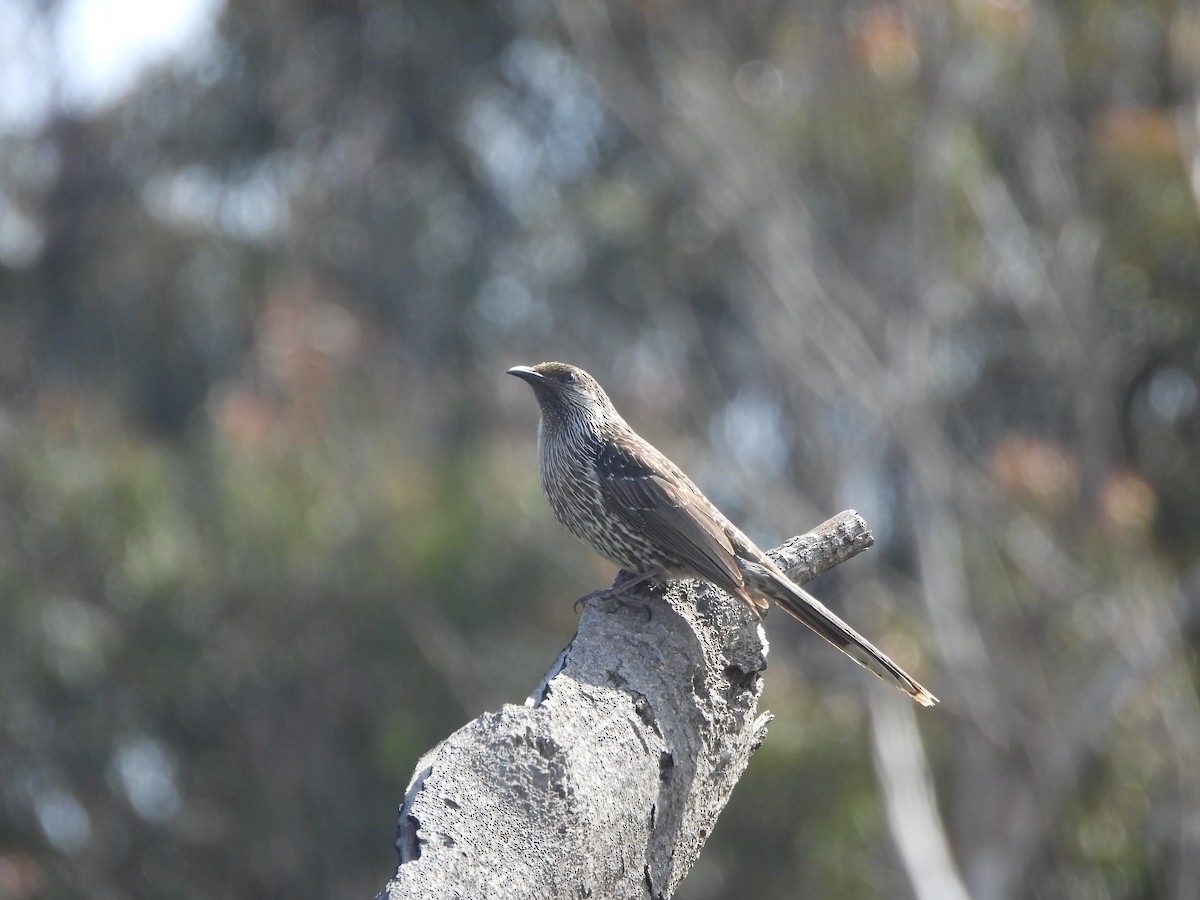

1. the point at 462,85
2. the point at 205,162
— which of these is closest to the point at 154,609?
the point at 205,162

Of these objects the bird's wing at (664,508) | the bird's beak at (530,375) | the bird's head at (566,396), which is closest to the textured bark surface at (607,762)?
the bird's wing at (664,508)

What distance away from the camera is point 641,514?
221 inches

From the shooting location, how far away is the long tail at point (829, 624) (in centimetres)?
493

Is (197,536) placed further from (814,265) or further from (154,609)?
(814,265)

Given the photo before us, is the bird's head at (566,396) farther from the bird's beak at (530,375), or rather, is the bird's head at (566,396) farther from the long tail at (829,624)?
the long tail at (829,624)

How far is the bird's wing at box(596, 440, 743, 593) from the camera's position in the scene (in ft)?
16.9

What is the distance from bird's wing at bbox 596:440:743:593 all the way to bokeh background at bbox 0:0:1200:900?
5.95 metres

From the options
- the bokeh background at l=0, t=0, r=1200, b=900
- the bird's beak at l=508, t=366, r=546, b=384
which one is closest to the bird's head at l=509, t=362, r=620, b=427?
the bird's beak at l=508, t=366, r=546, b=384

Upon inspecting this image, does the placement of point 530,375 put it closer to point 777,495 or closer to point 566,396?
point 566,396

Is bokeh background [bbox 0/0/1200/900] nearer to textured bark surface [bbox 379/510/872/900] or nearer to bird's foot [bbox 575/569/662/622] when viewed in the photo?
bird's foot [bbox 575/569/662/622]

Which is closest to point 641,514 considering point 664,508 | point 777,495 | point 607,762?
point 664,508

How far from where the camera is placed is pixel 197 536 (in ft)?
46.8

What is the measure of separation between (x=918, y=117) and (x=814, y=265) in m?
A: 1.41

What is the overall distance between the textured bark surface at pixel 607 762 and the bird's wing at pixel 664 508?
535mm
